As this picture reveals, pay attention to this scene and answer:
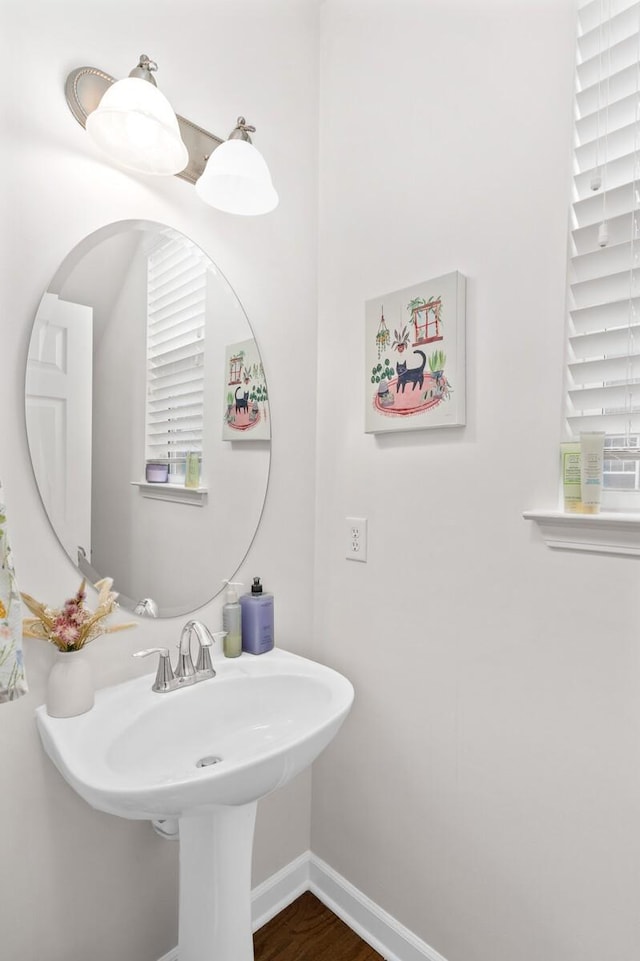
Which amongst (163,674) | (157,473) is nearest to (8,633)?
(163,674)

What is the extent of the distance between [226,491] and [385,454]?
439mm

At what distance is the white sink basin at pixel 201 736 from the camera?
80 cm

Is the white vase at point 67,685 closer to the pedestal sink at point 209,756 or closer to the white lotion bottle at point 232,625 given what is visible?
the pedestal sink at point 209,756

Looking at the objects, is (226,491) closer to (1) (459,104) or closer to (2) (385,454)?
(2) (385,454)

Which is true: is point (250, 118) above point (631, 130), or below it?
above

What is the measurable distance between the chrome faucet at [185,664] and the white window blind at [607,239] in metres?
0.90

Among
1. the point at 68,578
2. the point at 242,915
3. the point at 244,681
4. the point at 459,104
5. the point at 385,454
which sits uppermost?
the point at 459,104

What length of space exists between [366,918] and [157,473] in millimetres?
1352

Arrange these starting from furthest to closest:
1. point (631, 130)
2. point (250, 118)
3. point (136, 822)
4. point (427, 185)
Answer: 1. point (250, 118)
2. point (427, 185)
3. point (136, 822)
4. point (631, 130)

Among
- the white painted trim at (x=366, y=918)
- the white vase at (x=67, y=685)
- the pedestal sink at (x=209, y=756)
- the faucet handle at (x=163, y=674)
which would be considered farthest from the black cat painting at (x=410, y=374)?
the white painted trim at (x=366, y=918)

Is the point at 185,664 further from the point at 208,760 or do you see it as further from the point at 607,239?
the point at 607,239

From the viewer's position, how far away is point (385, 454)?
1357 millimetres

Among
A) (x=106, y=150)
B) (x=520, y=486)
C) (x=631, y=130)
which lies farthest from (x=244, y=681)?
(x=631, y=130)

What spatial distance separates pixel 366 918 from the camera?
1.39 m
